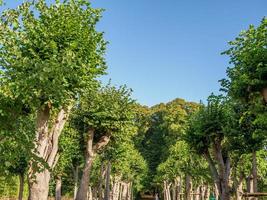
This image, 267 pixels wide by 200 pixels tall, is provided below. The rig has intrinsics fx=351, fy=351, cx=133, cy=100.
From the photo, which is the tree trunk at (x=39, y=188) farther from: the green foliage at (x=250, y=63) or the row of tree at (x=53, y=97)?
the green foliage at (x=250, y=63)

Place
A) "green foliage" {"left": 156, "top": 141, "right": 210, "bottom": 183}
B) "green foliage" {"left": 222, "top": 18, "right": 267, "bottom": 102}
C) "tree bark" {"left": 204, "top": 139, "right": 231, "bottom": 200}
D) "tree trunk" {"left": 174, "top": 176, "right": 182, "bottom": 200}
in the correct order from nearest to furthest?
"green foliage" {"left": 222, "top": 18, "right": 267, "bottom": 102}
"tree bark" {"left": 204, "top": 139, "right": 231, "bottom": 200}
"green foliage" {"left": 156, "top": 141, "right": 210, "bottom": 183}
"tree trunk" {"left": 174, "top": 176, "right": 182, "bottom": 200}

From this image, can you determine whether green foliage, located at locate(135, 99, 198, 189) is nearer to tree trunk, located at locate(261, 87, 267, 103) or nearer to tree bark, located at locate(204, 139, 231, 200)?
tree bark, located at locate(204, 139, 231, 200)

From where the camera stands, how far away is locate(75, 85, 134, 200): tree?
26297 mm

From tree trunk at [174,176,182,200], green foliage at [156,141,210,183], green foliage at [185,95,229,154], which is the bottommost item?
tree trunk at [174,176,182,200]

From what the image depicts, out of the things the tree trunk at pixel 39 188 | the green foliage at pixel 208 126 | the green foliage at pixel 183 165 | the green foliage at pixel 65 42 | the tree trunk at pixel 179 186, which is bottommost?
the tree trunk at pixel 179 186

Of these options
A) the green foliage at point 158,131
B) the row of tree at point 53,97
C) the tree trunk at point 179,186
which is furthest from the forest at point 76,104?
the green foliage at point 158,131

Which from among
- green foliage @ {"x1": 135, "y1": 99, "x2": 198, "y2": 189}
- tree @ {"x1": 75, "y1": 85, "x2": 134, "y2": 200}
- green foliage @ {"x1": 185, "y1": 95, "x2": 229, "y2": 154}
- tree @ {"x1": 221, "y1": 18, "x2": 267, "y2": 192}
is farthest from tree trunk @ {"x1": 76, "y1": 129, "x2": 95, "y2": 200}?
green foliage @ {"x1": 135, "y1": 99, "x2": 198, "y2": 189}

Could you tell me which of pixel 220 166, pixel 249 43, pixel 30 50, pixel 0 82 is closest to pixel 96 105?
pixel 220 166

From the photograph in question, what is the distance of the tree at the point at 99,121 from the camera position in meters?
26.3

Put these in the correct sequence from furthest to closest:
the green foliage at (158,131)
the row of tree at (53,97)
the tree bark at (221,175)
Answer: the green foliage at (158,131), the tree bark at (221,175), the row of tree at (53,97)

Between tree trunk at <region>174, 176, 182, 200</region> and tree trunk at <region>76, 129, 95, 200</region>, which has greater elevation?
tree trunk at <region>76, 129, 95, 200</region>

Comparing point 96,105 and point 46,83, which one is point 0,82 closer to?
point 46,83

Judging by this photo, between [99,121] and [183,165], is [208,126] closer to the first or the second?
[99,121]

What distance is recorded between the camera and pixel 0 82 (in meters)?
7.71
